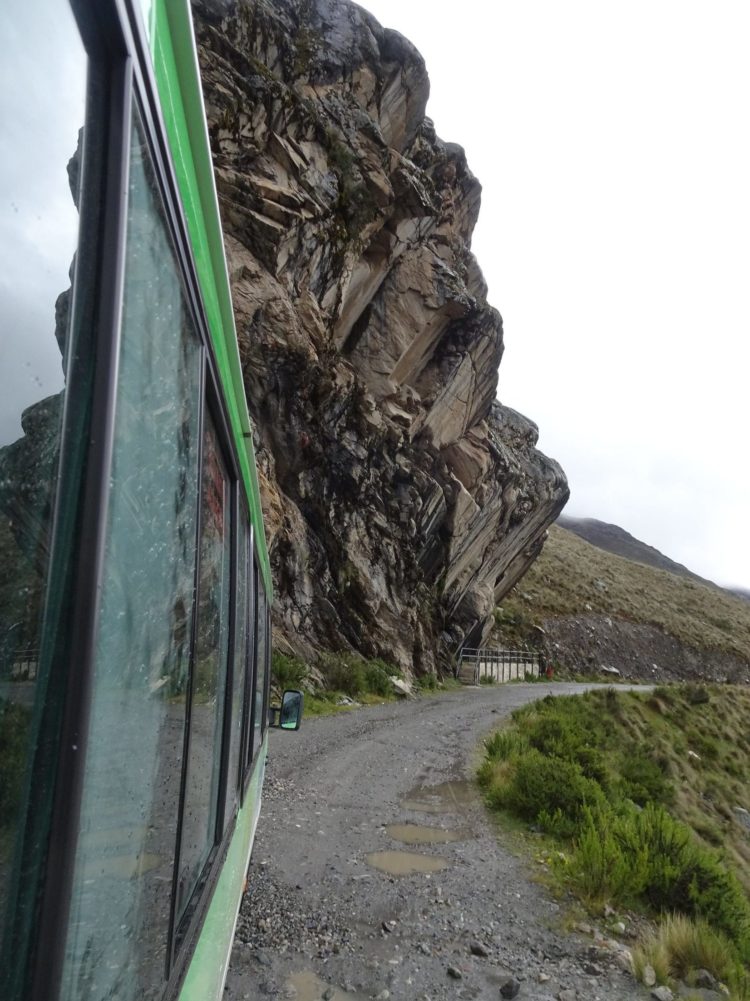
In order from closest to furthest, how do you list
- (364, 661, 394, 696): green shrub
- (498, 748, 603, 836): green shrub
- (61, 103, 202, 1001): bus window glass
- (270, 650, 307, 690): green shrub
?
(61, 103, 202, 1001): bus window glass → (498, 748, 603, 836): green shrub → (270, 650, 307, 690): green shrub → (364, 661, 394, 696): green shrub

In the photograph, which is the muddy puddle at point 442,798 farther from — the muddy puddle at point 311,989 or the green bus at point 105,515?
the green bus at point 105,515

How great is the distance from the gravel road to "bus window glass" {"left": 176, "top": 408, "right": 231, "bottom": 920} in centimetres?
211

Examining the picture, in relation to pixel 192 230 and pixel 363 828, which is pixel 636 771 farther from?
pixel 192 230

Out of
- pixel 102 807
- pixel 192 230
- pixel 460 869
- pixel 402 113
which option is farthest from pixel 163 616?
pixel 402 113

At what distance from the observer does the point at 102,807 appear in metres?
0.96

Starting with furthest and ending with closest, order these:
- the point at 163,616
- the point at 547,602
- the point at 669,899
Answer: the point at 547,602, the point at 669,899, the point at 163,616

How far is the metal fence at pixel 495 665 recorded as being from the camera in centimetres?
3064

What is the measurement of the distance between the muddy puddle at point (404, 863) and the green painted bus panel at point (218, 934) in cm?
251

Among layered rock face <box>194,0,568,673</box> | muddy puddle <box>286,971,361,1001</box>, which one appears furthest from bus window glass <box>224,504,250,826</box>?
layered rock face <box>194,0,568,673</box>

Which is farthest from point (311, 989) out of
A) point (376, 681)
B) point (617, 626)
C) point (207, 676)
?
point (617, 626)

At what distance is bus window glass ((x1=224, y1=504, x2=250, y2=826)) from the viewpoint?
2.70 metres

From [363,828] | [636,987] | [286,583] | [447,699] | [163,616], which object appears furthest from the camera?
[447,699]

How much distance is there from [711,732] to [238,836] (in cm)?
2310

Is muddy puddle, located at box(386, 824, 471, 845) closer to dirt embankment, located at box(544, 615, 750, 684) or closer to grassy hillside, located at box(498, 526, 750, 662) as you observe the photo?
grassy hillside, located at box(498, 526, 750, 662)
